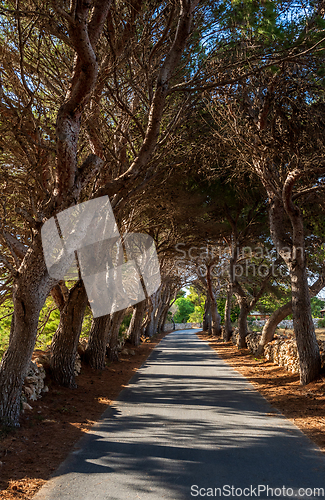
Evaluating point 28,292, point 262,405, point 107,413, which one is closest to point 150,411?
point 107,413

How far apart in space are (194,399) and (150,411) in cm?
138

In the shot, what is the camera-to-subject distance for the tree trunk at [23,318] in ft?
18.6

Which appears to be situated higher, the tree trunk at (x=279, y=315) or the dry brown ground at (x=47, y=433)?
the tree trunk at (x=279, y=315)

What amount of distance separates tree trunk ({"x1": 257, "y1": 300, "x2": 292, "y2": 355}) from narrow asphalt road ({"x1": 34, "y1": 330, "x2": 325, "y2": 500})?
4632 mm

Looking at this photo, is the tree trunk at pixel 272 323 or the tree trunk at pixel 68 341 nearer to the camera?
the tree trunk at pixel 68 341

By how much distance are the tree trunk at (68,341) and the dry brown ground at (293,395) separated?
4.51 meters

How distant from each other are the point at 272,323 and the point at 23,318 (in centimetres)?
990

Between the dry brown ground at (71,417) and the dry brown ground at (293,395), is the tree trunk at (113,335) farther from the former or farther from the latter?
the dry brown ground at (293,395)

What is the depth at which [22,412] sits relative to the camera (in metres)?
6.10

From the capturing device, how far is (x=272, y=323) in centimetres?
1338

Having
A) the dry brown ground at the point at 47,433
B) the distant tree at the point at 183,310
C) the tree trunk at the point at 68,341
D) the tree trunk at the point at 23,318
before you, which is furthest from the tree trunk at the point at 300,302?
the distant tree at the point at 183,310

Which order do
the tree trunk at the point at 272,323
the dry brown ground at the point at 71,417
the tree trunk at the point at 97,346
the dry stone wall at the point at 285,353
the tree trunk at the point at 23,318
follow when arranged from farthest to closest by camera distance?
the tree trunk at the point at 272,323, the tree trunk at the point at 97,346, the dry stone wall at the point at 285,353, the tree trunk at the point at 23,318, the dry brown ground at the point at 71,417

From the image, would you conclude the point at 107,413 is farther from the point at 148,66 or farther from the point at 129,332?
the point at 129,332

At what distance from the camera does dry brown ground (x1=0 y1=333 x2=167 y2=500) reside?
13.0 ft
